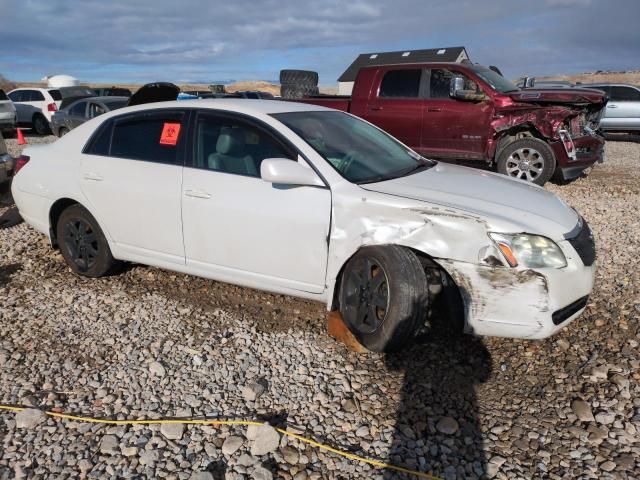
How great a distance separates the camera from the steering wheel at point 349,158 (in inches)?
136

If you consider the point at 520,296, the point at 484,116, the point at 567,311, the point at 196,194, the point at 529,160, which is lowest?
the point at 567,311

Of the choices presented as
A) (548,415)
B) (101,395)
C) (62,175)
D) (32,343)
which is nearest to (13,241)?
(62,175)

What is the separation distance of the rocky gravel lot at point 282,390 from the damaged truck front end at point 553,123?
3805 mm

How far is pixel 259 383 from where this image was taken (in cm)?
303

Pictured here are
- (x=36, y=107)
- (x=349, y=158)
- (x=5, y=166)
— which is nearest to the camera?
(x=349, y=158)

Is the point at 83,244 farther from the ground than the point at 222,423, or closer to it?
farther from the ground

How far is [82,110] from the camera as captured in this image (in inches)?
527

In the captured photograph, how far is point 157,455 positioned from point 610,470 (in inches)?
85.3

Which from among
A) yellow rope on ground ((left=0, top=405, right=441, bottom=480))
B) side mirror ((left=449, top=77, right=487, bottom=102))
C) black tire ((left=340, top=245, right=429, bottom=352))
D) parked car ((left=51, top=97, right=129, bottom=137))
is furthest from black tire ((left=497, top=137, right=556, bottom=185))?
parked car ((left=51, top=97, right=129, bottom=137))

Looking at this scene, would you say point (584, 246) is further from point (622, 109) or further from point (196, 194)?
point (622, 109)

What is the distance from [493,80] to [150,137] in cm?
609

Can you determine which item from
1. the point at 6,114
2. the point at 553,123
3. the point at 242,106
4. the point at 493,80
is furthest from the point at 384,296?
the point at 6,114

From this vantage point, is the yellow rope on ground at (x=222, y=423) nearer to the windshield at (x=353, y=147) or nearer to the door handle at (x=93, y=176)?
the windshield at (x=353, y=147)

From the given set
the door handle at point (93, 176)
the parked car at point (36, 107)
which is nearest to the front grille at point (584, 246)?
the door handle at point (93, 176)
